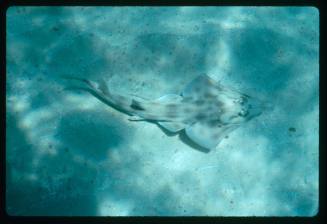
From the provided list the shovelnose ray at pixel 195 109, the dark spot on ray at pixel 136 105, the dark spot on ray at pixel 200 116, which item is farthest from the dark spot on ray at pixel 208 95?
the dark spot on ray at pixel 136 105

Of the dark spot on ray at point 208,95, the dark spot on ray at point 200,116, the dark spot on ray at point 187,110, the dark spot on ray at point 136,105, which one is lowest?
the dark spot on ray at point 200,116

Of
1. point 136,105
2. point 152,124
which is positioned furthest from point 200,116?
point 136,105

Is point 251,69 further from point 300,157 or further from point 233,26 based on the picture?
point 300,157

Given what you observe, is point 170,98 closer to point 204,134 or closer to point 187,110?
point 187,110

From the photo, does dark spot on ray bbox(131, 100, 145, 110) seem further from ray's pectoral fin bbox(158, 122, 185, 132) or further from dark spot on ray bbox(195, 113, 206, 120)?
dark spot on ray bbox(195, 113, 206, 120)

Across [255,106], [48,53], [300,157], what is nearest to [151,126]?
[255,106]

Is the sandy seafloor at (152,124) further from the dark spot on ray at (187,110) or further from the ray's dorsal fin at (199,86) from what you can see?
the dark spot on ray at (187,110)
